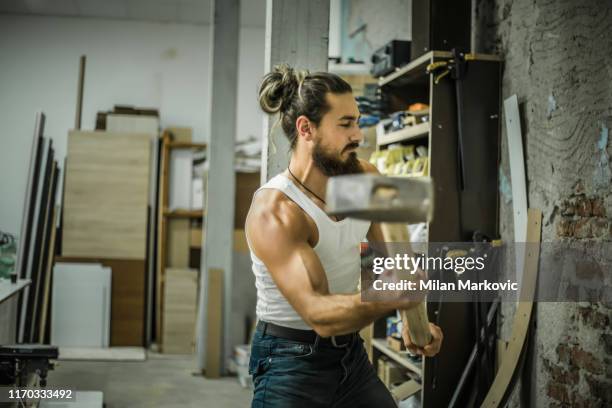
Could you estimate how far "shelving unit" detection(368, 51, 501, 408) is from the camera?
131 inches

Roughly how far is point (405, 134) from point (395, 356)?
1186 millimetres

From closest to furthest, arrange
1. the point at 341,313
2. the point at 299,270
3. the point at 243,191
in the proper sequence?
the point at 341,313, the point at 299,270, the point at 243,191

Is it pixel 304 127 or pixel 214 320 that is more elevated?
pixel 304 127

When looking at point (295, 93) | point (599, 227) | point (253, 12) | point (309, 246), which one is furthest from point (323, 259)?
point (253, 12)

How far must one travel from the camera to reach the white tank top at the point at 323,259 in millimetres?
2041

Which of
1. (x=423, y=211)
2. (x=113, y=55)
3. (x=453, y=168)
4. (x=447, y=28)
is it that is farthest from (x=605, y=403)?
(x=113, y=55)

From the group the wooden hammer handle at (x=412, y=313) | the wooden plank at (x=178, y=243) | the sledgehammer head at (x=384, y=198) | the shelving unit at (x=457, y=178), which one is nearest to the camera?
the sledgehammer head at (x=384, y=198)

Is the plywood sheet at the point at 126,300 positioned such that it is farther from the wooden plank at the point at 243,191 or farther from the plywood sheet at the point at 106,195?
the wooden plank at the point at 243,191

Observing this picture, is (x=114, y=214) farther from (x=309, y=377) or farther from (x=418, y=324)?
(x=418, y=324)

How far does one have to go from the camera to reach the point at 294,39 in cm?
299

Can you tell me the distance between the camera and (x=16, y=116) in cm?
791

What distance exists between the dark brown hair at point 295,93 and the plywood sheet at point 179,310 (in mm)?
5142

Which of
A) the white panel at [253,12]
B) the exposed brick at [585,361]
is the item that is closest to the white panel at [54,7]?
the white panel at [253,12]

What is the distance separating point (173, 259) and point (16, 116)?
2372 mm
